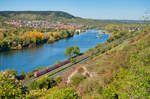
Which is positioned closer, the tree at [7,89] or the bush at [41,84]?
the tree at [7,89]

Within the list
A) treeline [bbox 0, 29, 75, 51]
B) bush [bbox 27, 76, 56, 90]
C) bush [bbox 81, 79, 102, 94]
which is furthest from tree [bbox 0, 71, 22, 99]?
treeline [bbox 0, 29, 75, 51]

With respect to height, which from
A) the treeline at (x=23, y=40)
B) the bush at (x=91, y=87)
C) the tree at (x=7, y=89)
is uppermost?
the tree at (x=7, y=89)

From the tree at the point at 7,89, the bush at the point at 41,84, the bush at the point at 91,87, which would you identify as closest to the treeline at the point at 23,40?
the bush at the point at 41,84

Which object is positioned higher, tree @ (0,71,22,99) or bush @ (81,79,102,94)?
tree @ (0,71,22,99)

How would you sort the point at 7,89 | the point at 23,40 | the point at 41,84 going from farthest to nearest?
1. the point at 23,40
2. the point at 41,84
3. the point at 7,89

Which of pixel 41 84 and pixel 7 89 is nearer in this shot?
pixel 7 89

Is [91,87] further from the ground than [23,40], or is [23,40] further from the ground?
[91,87]

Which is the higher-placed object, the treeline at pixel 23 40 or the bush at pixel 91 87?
the bush at pixel 91 87

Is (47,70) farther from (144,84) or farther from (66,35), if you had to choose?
(66,35)

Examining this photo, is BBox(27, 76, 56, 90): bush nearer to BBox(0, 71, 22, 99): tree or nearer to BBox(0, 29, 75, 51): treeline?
BBox(0, 71, 22, 99): tree

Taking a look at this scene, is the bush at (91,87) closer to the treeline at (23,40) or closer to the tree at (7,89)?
the tree at (7,89)

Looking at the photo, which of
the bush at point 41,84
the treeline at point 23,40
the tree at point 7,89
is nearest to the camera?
the tree at point 7,89

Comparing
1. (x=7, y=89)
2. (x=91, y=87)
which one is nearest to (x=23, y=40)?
(x=91, y=87)

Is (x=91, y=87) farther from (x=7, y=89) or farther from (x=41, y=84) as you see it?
(x=7, y=89)
